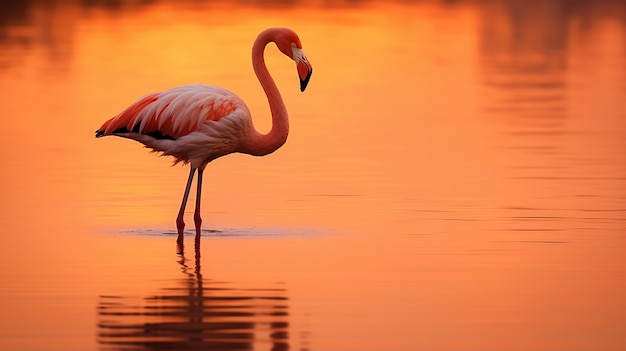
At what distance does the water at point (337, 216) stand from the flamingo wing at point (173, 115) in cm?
66

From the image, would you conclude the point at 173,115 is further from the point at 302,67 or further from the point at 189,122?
the point at 302,67

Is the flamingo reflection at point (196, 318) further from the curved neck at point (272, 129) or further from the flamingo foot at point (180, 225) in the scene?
the curved neck at point (272, 129)

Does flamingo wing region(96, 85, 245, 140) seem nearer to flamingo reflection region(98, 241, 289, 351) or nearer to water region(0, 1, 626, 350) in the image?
water region(0, 1, 626, 350)

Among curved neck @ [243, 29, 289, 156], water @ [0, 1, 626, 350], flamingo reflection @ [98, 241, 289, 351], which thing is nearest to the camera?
flamingo reflection @ [98, 241, 289, 351]

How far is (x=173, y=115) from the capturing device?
1121cm

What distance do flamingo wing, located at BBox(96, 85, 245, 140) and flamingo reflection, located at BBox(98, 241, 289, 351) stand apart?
213 cm

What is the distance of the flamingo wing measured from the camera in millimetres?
11180

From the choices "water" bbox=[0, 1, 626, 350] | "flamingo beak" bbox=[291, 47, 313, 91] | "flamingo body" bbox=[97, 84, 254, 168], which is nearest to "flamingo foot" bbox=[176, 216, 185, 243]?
"water" bbox=[0, 1, 626, 350]

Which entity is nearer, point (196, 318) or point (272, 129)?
point (196, 318)

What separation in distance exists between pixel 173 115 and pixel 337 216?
138 centimetres

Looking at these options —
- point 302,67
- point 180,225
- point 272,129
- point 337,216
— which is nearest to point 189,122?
point 272,129

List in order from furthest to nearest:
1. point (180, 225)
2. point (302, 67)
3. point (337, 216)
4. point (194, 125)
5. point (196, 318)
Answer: point (337, 216), point (302, 67), point (194, 125), point (180, 225), point (196, 318)

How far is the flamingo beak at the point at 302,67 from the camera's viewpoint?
11219 millimetres

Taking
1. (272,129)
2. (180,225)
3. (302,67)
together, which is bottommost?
(180,225)
